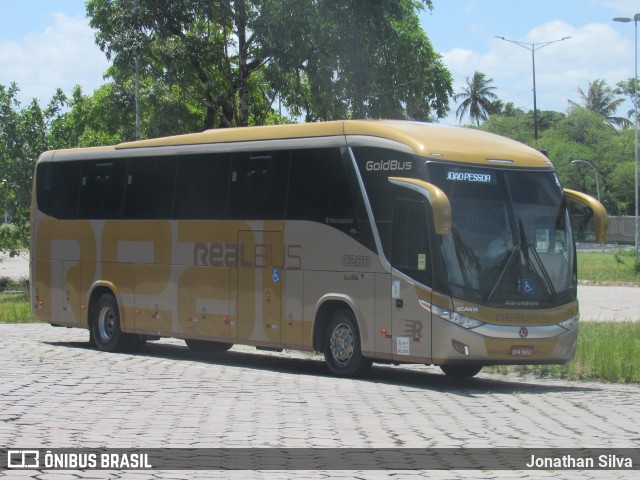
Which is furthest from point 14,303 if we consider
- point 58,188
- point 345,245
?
point 345,245

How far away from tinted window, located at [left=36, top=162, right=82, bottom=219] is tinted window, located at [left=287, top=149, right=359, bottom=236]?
6268mm

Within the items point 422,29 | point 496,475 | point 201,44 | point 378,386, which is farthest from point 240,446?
point 422,29

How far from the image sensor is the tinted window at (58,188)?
870 inches

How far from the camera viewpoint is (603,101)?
130875mm

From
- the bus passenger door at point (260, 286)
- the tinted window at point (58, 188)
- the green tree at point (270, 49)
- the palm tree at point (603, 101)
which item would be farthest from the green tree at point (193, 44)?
the palm tree at point (603, 101)

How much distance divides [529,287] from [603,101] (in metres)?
120

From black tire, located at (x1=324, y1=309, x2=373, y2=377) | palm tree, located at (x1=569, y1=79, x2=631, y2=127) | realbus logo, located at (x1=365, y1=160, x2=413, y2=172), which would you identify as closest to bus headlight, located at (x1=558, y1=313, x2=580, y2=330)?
black tire, located at (x1=324, y1=309, x2=373, y2=377)

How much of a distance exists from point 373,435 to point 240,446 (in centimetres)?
135

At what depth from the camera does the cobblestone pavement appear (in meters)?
10.1

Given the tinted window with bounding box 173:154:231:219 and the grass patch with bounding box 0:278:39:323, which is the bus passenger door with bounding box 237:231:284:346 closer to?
the tinted window with bounding box 173:154:231:219

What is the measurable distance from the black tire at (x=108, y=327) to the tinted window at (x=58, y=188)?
1.87 metres

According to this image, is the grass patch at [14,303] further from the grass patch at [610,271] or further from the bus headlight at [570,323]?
the grass patch at [610,271]

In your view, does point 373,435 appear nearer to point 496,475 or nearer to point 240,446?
point 240,446

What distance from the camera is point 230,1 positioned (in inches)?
1495
